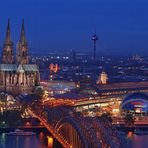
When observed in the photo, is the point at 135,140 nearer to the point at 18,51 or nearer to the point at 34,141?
the point at 34,141

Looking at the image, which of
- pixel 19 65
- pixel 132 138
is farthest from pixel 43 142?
pixel 19 65

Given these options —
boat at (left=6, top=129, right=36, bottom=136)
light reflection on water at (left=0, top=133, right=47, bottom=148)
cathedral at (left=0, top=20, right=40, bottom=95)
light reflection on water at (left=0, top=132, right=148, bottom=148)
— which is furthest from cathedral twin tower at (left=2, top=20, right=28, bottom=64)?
light reflection on water at (left=0, top=133, right=47, bottom=148)

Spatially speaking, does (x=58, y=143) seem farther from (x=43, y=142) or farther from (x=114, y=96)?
(x=114, y=96)

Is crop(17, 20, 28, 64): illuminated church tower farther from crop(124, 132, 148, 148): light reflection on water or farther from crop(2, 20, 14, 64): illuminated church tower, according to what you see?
crop(124, 132, 148, 148): light reflection on water

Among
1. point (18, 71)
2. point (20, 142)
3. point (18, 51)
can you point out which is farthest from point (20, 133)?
point (18, 51)

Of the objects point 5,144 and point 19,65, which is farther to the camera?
point 19,65

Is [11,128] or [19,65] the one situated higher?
[19,65]

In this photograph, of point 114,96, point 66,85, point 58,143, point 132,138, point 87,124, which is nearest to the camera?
point 87,124
